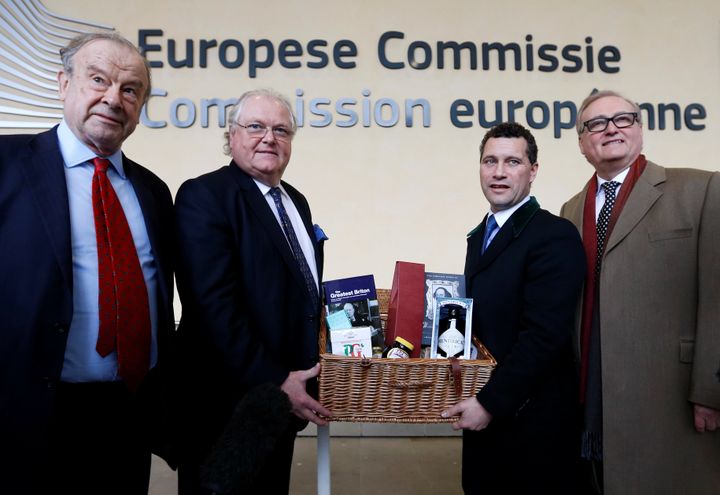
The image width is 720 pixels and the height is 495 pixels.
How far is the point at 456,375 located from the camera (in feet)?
4.80

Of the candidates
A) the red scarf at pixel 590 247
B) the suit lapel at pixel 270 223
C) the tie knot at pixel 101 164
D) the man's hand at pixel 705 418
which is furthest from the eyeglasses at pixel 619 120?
the tie knot at pixel 101 164

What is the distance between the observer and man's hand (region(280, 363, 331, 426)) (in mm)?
1511

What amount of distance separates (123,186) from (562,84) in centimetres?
345

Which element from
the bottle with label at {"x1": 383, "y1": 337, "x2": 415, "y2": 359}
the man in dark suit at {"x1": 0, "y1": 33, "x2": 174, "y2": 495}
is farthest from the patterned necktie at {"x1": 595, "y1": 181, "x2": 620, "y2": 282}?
the man in dark suit at {"x1": 0, "y1": 33, "x2": 174, "y2": 495}

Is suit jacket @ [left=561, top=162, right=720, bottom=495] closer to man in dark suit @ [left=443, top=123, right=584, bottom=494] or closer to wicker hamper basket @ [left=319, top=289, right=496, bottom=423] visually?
man in dark suit @ [left=443, top=123, right=584, bottom=494]

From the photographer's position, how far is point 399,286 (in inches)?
63.4

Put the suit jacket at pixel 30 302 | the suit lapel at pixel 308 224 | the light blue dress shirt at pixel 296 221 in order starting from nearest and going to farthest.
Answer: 1. the suit jacket at pixel 30 302
2. the light blue dress shirt at pixel 296 221
3. the suit lapel at pixel 308 224

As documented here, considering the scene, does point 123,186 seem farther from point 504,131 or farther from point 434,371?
point 504,131

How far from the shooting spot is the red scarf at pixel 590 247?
1.83 meters

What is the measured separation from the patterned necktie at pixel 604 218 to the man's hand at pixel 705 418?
1.66 feet

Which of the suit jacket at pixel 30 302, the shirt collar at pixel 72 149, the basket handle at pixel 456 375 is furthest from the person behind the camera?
the shirt collar at pixel 72 149

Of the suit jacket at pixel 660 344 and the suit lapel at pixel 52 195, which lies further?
the suit jacket at pixel 660 344

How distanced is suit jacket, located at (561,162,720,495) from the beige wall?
227 centimetres

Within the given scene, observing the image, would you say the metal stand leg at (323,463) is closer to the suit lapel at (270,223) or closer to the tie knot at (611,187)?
the suit lapel at (270,223)
